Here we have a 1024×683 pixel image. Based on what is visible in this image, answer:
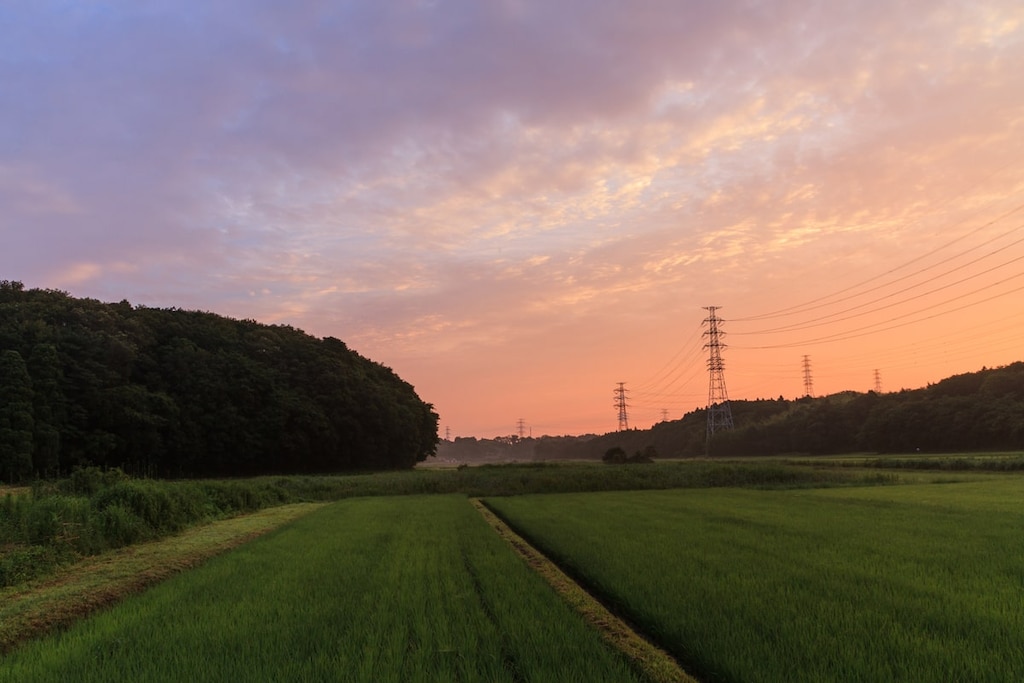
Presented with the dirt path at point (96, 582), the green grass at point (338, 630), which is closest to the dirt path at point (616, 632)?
the green grass at point (338, 630)

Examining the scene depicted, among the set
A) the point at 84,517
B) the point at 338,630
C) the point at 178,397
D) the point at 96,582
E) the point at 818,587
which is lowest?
the point at 96,582

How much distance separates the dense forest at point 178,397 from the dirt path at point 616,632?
39.9 meters

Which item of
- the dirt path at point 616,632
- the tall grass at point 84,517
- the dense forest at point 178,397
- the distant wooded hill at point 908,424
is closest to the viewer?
the dirt path at point 616,632

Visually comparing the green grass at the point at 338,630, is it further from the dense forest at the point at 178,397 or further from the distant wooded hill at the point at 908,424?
the distant wooded hill at the point at 908,424

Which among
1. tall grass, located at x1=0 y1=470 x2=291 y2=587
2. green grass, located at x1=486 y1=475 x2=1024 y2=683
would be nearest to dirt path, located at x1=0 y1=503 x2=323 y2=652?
tall grass, located at x1=0 y1=470 x2=291 y2=587

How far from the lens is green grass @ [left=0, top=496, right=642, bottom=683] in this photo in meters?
5.52

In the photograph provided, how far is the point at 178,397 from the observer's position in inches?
1991

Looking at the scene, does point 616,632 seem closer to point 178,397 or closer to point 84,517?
point 84,517

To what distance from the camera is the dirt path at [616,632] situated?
5711mm

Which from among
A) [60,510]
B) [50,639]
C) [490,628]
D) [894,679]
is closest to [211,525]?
[60,510]

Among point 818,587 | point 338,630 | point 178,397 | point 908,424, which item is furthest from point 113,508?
point 908,424

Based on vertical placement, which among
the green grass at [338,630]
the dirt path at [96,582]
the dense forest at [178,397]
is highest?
the dense forest at [178,397]

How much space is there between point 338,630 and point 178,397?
51.4 m

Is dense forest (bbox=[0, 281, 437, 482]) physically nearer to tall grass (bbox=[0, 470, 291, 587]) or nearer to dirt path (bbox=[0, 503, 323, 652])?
tall grass (bbox=[0, 470, 291, 587])
